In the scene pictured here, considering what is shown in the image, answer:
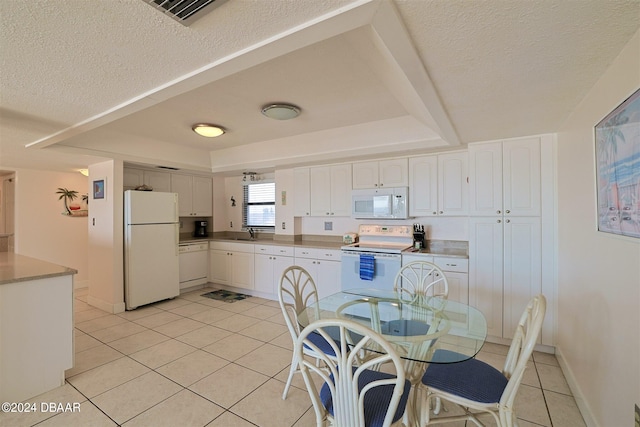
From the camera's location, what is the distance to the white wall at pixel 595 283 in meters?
1.35

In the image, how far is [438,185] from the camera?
142 inches

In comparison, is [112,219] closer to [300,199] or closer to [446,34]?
[300,199]

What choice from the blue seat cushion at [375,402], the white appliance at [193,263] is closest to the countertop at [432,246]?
A: the white appliance at [193,263]

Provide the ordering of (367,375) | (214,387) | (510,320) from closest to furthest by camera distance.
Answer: (367,375) → (214,387) → (510,320)

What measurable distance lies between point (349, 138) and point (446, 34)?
2503mm

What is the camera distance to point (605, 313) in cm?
162

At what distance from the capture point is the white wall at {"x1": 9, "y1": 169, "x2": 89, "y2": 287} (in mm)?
4703

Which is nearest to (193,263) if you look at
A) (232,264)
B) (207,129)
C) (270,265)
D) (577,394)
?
(232,264)

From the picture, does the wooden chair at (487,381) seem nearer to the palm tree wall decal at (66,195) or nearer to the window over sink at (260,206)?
the window over sink at (260,206)

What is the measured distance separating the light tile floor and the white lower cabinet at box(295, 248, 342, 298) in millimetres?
795

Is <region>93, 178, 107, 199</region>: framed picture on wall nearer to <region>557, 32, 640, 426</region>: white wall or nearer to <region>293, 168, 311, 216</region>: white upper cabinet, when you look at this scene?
<region>293, 168, 311, 216</region>: white upper cabinet

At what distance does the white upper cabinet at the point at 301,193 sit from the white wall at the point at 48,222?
13.4 feet

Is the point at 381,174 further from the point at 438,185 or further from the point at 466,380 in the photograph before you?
the point at 466,380

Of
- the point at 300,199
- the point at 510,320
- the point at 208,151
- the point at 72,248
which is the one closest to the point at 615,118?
the point at 510,320
